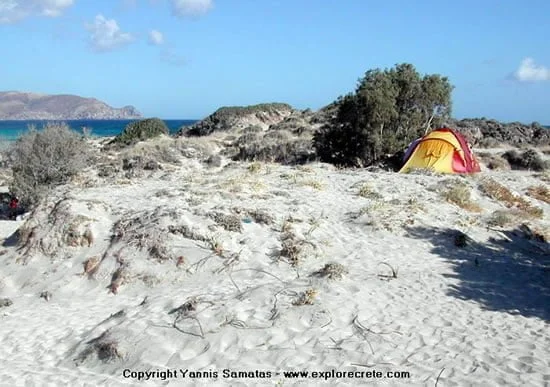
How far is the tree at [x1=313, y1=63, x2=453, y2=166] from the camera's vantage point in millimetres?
21141

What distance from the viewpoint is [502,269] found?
10367mm

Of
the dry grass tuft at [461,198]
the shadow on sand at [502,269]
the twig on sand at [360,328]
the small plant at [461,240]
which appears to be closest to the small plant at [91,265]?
the twig on sand at [360,328]

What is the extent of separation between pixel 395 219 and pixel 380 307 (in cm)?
440

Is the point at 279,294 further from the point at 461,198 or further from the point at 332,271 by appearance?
the point at 461,198

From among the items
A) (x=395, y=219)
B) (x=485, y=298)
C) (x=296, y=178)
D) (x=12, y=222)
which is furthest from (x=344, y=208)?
(x=12, y=222)

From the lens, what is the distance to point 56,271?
11242mm

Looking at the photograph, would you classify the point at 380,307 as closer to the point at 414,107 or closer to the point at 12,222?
the point at 12,222

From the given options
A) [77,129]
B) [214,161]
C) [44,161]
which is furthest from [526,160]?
[77,129]

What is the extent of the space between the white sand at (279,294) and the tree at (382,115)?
6.46m

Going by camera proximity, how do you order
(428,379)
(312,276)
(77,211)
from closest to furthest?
(428,379)
(312,276)
(77,211)

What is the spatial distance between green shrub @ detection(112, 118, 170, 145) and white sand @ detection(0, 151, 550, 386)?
17.6 m

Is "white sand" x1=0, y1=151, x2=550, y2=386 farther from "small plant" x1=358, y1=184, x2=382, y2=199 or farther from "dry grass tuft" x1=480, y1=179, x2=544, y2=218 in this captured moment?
"dry grass tuft" x1=480, y1=179, x2=544, y2=218

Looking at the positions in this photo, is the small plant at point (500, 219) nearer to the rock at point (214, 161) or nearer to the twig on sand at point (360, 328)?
the twig on sand at point (360, 328)

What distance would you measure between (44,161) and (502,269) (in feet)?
51.3
